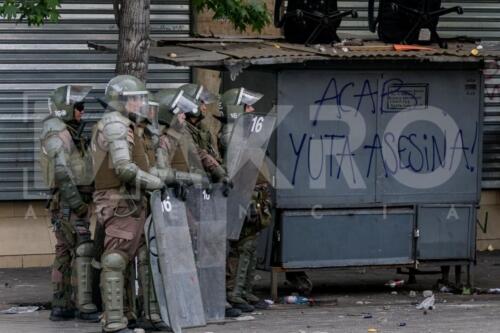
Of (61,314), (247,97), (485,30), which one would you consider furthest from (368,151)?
(485,30)

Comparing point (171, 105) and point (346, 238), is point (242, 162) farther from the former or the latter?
point (346, 238)

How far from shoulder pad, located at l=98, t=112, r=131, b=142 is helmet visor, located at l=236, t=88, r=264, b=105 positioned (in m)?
1.77

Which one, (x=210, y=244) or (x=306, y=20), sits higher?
(x=306, y=20)

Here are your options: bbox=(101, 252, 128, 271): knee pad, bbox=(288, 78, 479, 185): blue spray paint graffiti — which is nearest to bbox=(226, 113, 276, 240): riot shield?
bbox=(288, 78, 479, 185): blue spray paint graffiti

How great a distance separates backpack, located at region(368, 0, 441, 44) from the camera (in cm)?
1174

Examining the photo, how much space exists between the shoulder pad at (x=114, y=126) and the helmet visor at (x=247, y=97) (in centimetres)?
177

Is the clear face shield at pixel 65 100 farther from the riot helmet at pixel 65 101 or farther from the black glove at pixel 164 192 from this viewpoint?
the black glove at pixel 164 192

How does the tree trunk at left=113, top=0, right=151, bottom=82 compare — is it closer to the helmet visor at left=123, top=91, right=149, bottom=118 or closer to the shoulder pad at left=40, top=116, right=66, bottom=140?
the shoulder pad at left=40, top=116, right=66, bottom=140

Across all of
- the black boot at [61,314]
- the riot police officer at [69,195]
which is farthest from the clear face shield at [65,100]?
the black boot at [61,314]

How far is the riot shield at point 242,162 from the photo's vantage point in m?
10.5

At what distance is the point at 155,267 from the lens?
Answer: 9289 millimetres

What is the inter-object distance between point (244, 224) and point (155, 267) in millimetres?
1571

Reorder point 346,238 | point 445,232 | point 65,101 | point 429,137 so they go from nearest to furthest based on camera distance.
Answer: point 65,101, point 346,238, point 429,137, point 445,232

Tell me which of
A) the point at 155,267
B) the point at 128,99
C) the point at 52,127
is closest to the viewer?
the point at 128,99
